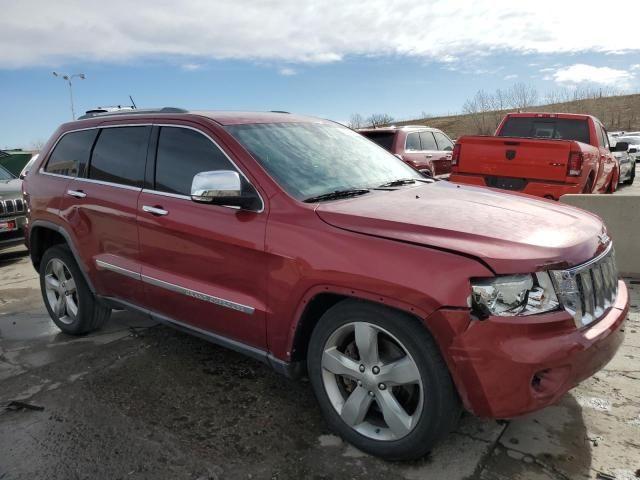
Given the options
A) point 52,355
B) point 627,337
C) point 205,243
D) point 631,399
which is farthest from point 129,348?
point 627,337

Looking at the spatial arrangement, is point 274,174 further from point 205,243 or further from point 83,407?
point 83,407

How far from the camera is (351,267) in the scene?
2525 mm

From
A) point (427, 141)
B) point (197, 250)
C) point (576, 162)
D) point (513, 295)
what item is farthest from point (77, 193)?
point (427, 141)

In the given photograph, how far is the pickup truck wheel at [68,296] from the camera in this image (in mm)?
4441

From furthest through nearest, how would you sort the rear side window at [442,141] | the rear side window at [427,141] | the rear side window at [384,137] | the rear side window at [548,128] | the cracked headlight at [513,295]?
the rear side window at [442,141] → the rear side window at [427,141] → the rear side window at [384,137] → the rear side window at [548,128] → the cracked headlight at [513,295]

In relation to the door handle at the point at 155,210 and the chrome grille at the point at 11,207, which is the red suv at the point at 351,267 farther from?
the chrome grille at the point at 11,207

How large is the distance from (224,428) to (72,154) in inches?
110

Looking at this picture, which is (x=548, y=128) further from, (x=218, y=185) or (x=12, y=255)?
(x=12, y=255)

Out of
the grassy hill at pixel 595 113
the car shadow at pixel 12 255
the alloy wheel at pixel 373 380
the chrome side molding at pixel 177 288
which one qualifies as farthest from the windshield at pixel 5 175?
the grassy hill at pixel 595 113

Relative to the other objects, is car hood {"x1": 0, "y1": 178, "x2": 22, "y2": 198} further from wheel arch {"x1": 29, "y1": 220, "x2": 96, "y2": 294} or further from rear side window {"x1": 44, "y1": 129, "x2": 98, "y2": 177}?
rear side window {"x1": 44, "y1": 129, "x2": 98, "y2": 177}

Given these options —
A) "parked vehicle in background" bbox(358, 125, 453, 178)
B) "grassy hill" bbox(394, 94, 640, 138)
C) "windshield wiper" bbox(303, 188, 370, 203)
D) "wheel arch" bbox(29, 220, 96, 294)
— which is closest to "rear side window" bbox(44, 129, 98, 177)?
"wheel arch" bbox(29, 220, 96, 294)

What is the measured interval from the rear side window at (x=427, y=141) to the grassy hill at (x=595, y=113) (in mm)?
51241

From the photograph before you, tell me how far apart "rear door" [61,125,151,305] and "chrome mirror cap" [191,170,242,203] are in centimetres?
93

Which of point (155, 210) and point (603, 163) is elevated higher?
point (155, 210)
